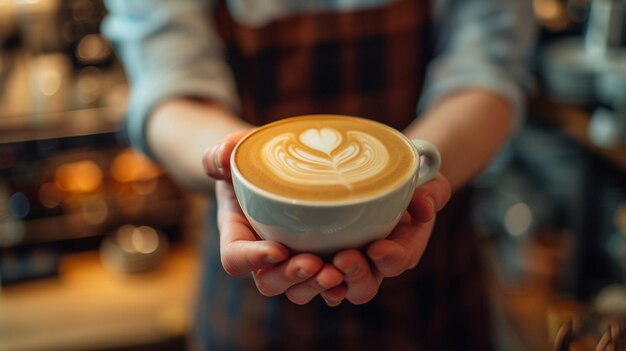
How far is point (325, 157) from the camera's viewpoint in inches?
23.3

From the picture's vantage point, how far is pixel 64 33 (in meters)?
1.96

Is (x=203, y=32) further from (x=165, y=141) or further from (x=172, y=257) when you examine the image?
(x=172, y=257)

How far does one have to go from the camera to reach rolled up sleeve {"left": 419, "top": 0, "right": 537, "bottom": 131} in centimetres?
104

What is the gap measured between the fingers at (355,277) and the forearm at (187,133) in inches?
11.9

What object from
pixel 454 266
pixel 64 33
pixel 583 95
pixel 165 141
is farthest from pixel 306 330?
pixel 64 33

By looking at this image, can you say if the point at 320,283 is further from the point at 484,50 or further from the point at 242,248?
the point at 484,50

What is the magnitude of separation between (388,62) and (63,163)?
3.74 ft

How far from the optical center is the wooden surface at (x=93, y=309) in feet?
5.93

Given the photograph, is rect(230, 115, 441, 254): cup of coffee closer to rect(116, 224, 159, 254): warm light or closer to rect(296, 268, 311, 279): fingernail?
rect(296, 268, 311, 279): fingernail

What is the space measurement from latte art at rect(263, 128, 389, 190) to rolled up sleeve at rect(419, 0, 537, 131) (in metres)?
0.46

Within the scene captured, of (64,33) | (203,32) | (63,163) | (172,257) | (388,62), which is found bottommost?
(172,257)

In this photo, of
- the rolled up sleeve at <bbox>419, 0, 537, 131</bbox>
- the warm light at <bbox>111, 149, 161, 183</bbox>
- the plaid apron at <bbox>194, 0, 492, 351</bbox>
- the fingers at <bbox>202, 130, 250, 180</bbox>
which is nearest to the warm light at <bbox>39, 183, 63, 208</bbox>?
the warm light at <bbox>111, 149, 161, 183</bbox>

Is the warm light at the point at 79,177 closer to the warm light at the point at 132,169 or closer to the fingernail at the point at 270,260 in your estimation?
the warm light at the point at 132,169

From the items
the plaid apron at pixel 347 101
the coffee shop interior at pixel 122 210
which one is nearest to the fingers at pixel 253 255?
the plaid apron at pixel 347 101
